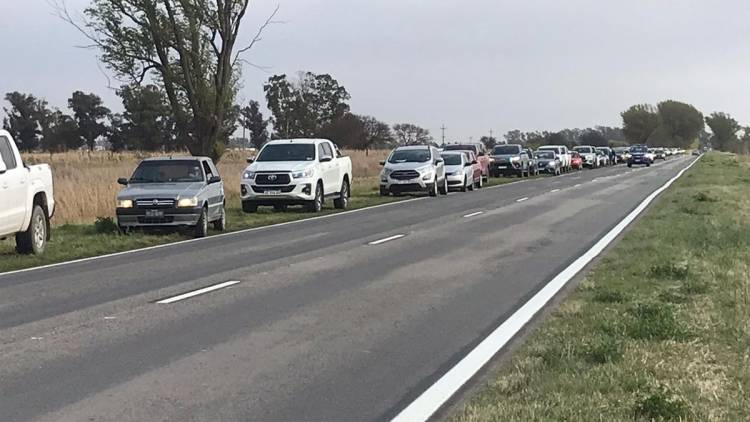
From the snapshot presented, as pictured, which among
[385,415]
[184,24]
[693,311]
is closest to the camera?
[385,415]

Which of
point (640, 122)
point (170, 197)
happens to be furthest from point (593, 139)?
point (170, 197)

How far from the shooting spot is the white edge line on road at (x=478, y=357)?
5.85m

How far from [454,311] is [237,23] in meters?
26.2

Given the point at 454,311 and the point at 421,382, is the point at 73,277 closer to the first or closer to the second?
the point at 454,311

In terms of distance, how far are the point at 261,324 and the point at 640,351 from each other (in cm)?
366

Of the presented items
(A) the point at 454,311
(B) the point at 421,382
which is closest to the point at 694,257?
(A) the point at 454,311

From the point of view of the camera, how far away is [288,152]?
2566cm

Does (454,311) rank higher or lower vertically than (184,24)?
lower

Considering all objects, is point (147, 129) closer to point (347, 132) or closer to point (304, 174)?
point (347, 132)

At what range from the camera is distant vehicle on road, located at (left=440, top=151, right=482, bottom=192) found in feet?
121

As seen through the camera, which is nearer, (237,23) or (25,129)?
(237,23)

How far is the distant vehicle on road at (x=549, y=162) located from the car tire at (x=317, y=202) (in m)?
36.2

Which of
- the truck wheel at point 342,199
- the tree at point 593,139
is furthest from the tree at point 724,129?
the truck wheel at point 342,199

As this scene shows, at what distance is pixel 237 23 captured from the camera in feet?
110
